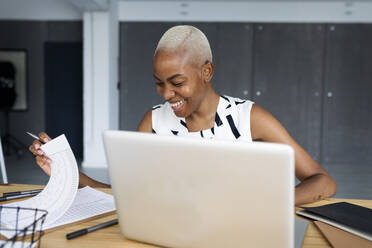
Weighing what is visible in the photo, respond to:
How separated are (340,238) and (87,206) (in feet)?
2.23

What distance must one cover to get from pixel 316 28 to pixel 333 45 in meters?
0.38

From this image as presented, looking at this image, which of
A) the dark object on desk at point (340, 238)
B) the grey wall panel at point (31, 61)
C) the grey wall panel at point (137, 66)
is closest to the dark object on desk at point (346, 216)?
the dark object on desk at point (340, 238)

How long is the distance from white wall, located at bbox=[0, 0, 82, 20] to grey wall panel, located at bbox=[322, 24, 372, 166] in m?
4.25

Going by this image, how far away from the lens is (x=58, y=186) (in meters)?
0.94

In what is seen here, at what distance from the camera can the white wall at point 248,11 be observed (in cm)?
566

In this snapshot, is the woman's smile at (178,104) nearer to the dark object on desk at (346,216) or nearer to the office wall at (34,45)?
the dark object on desk at (346,216)

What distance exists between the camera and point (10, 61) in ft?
20.2

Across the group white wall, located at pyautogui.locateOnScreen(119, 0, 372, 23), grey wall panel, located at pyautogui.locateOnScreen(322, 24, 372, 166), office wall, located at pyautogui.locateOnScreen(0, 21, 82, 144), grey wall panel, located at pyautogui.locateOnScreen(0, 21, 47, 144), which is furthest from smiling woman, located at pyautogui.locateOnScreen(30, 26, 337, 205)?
grey wall panel, located at pyautogui.locateOnScreen(0, 21, 47, 144)

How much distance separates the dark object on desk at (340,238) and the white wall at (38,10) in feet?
19.2

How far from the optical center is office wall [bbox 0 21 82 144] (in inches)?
A: 236

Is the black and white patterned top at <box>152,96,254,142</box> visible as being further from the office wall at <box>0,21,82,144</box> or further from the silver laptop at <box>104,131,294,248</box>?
the office wall at <box>0,21,82,144</box>

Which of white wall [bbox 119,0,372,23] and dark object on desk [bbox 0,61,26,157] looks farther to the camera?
dark object on desk [bbox 0,61,26,157]

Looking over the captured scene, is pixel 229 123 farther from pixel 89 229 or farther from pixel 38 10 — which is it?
pixel 38 10

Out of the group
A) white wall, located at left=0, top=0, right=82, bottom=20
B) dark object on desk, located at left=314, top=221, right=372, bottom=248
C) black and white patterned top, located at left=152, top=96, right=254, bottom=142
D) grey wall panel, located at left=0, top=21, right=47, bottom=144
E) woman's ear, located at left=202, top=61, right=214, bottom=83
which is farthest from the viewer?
grey wall panel, located at left=0, top=21, right=47, bottom=144
